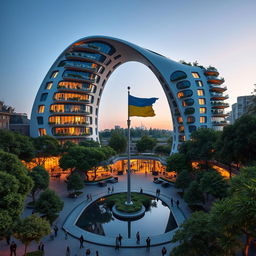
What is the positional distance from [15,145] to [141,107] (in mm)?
25670

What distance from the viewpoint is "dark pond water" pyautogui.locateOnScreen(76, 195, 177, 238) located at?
72.4 ft

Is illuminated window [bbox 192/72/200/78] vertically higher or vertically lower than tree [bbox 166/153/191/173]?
higher

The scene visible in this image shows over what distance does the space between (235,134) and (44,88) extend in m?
58.9

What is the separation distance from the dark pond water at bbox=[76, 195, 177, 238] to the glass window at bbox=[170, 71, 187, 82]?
44.6 metres

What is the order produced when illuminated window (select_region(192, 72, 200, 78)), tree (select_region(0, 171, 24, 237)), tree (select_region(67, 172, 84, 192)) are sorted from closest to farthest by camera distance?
tree (select_region(0, 171, 24, 237)), tree (select_region(67, 172, 84, 192)), illuminated window (select_region(192, 72, 200, 78))

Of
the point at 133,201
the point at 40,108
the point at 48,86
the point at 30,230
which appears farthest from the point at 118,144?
the point at 30,230

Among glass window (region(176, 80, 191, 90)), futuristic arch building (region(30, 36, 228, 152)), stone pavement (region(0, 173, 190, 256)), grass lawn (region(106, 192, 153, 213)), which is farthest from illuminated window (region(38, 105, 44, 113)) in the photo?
glass window (region(176, 80, 191, 90))

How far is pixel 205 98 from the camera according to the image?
187 ft

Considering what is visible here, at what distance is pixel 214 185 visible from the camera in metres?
23.3

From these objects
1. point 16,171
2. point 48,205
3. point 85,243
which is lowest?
point 85,243

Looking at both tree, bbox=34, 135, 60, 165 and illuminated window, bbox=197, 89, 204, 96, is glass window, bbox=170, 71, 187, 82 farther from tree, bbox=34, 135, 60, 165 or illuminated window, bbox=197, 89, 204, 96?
tree, bbox=34, 135, 60, 165

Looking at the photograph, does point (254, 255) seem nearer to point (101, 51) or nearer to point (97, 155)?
point (97, 155)

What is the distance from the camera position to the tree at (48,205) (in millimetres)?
22031

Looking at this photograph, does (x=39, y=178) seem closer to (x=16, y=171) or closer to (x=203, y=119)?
(x=16, y=171)
